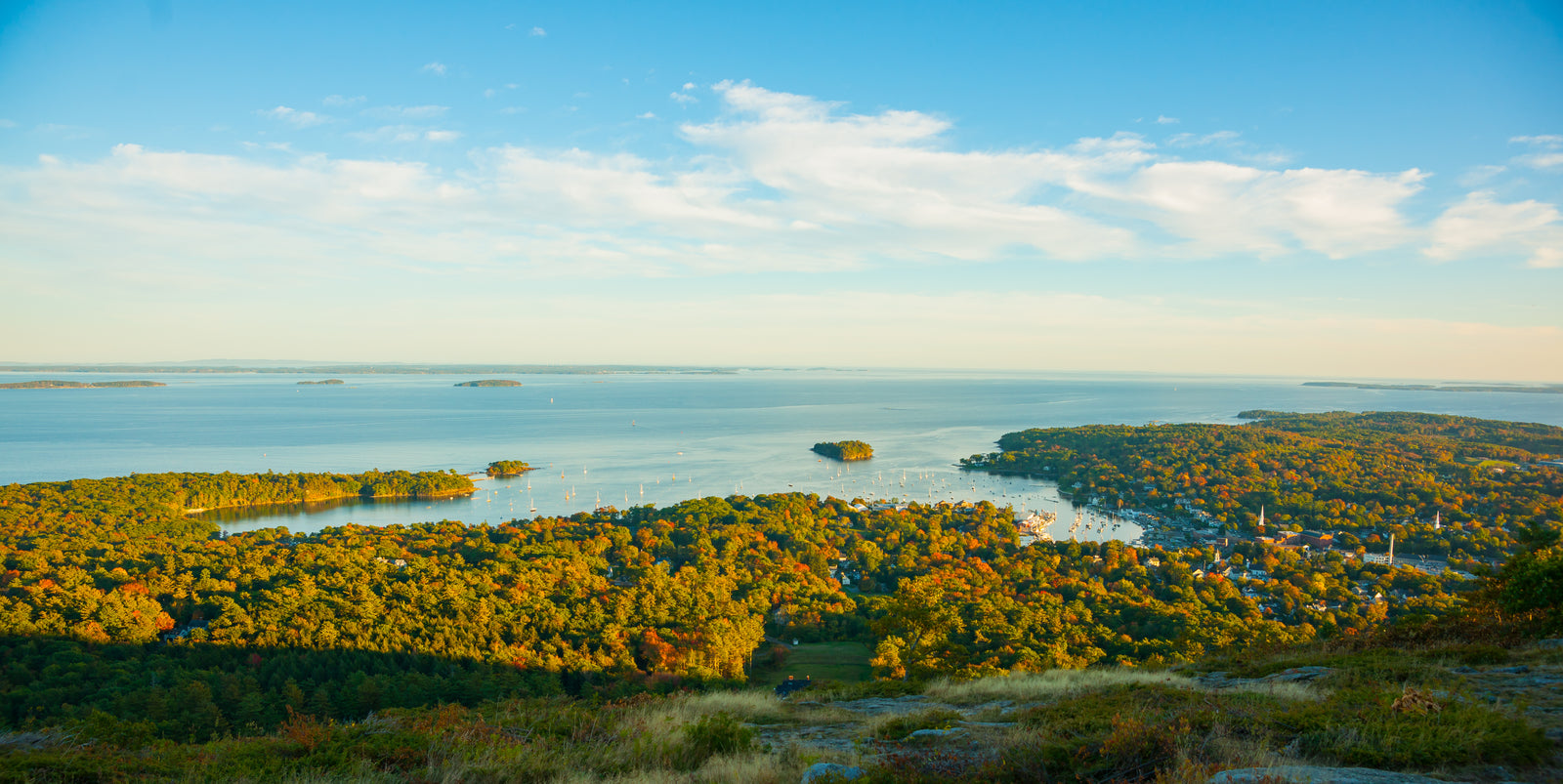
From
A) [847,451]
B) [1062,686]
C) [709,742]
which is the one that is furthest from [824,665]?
[847,451]

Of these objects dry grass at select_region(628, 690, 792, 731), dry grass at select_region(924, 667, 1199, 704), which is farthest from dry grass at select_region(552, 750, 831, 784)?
dry grass at select_region(924, 667, 1199, 704)

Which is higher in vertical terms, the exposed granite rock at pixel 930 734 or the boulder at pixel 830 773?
the boulder at pixel 830 773

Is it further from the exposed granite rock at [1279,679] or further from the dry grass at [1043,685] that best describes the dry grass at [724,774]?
the exposed granite rock at [1279,679]

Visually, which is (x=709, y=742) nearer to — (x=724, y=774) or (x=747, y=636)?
(x=724, y=774)

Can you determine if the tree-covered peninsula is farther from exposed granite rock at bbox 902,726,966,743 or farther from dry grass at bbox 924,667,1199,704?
exposed granite rock at bbox 902,726,966,743

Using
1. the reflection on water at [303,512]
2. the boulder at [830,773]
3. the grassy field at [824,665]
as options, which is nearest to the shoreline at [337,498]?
the reflection on water at [303,512]

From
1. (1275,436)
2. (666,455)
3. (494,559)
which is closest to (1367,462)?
(1275,436)
